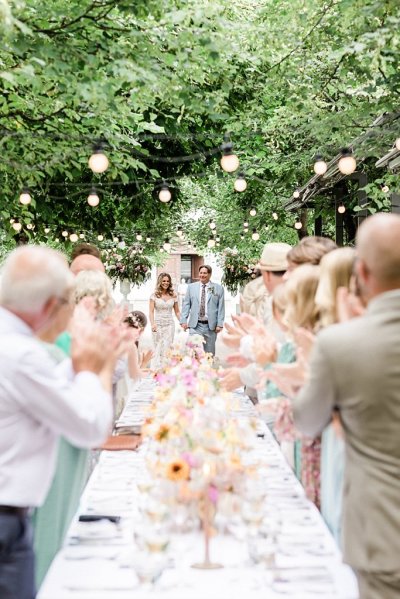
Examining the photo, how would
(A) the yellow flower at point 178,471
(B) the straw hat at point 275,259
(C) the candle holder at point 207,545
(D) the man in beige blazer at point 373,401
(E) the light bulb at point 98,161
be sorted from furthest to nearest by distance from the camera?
(E) the light bulb at point 98,161, (B) the straw hat at point 275,259, (A) the yellow flower at point 178,471, (C) the candle holder at point 207,545, (D) the man in beige blazer at point 373,401

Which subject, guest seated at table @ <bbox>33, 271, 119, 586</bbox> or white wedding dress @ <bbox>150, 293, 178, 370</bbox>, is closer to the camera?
guest seated at table @ <bbox>33, 271, 119, 586</bbox>

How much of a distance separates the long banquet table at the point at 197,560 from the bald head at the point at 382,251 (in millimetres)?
863

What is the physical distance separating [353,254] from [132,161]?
756 centimetres

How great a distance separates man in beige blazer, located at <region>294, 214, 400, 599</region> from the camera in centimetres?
224

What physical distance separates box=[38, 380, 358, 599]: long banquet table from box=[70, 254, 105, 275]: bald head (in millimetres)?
3339

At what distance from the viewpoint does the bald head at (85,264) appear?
6.59 meters

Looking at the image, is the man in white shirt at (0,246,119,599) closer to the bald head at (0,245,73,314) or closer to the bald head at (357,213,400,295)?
the bald head at (0,245,73,314)

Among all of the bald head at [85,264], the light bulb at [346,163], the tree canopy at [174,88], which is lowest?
the bald head at [85,264]

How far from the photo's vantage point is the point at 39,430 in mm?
2418

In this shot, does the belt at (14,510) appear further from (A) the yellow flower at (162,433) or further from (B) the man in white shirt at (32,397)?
(A) the yellow flower at (162,433)

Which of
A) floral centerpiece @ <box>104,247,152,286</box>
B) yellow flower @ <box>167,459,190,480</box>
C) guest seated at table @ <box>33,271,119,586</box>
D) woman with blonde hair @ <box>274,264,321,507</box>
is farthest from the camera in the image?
floral centerpiece @ <box>104,247,152,286</box>

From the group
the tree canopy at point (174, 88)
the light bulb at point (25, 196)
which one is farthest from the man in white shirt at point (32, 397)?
the light bulb at point (25, 196)

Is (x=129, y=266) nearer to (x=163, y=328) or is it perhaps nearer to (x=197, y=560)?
(x=163, y=328)

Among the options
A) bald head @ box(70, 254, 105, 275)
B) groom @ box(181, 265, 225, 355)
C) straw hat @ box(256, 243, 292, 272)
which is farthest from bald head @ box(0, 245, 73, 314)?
groom @ box(181, 265, 225, 355)
